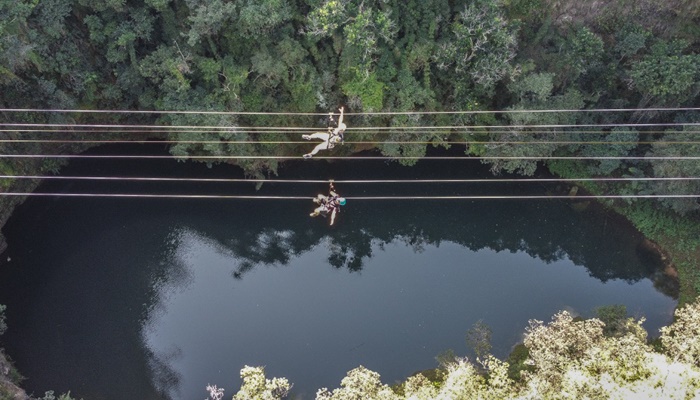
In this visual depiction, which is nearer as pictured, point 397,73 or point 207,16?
point 207,16

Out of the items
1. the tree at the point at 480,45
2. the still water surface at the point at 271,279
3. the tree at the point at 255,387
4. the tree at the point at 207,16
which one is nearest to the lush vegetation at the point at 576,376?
the tree at the point at 255,387

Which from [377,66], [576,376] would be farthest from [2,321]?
[576,376]

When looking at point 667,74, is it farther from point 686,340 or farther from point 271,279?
point 271,279

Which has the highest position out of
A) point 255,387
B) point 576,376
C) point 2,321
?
Result: point 576,376

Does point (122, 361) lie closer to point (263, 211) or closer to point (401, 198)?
point (263, 211)

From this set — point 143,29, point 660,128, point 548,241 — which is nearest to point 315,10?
point 143,29

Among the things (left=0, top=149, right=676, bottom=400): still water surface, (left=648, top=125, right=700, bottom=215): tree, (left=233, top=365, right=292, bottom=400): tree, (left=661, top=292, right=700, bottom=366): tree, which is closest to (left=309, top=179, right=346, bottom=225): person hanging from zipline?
(left=0, top=149, right=676, bottom=400): still water surface

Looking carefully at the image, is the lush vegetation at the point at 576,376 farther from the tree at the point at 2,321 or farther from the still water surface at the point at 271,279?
the tree at the point at 2,321

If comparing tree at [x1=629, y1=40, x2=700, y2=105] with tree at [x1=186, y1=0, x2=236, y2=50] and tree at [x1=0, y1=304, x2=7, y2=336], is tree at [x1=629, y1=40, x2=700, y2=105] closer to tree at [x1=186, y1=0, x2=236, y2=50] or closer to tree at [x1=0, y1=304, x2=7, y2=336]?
tree at [x1=186, y1=0, x2=236, y2=50]
